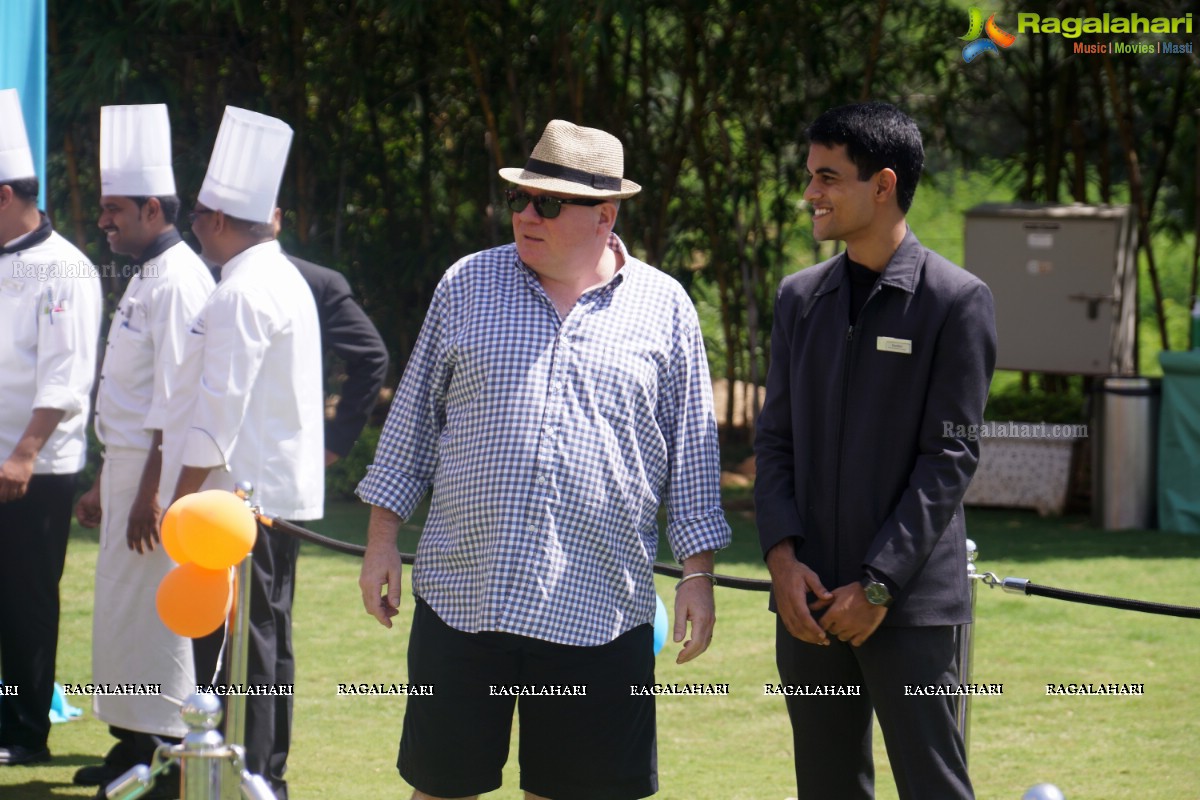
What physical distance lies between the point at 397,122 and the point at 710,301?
288 centimetres

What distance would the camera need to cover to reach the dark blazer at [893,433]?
2.56 metres

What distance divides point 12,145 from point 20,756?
70.7 inches

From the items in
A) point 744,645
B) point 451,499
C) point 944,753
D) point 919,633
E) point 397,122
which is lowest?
point 744,645

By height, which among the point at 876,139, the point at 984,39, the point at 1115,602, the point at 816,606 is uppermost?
the point at 984,39

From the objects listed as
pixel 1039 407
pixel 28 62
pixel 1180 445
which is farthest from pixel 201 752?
pixel 1039 407

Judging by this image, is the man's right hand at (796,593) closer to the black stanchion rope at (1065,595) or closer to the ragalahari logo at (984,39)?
the black stanchion rope at (1065,595)

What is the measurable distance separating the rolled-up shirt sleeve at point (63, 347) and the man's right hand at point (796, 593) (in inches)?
94.8

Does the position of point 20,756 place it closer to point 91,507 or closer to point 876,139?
point 91,507

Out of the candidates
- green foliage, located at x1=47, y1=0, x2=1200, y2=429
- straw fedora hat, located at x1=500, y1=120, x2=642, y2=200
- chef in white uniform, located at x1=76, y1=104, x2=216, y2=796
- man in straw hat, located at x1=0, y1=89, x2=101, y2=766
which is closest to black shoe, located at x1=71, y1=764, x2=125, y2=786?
chef in white uniform, located at x1=76, y1=104, x2=216, y2=796

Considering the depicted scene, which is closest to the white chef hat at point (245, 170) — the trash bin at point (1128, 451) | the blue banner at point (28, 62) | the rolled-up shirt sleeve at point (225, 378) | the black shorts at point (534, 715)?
the rolled-up shirt sleeve at point (225, 378)

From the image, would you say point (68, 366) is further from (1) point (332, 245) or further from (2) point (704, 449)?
(1) point (332, 245)

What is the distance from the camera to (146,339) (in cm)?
405

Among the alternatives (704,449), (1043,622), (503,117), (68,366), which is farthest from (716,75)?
(704,449)

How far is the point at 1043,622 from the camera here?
5887mm
